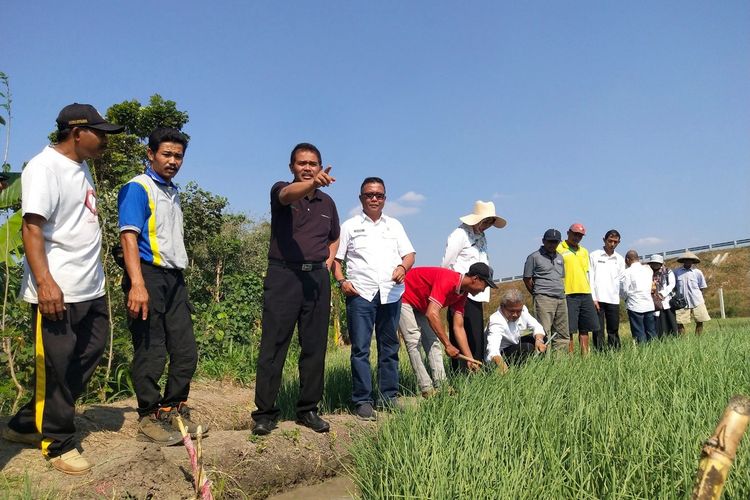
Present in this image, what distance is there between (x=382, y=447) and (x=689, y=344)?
423 centimetres

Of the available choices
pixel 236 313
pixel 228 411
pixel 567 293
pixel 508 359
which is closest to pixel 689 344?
pixel 567 293

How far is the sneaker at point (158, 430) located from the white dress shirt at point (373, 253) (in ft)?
5.14

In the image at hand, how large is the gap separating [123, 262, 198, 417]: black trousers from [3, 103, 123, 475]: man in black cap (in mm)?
290

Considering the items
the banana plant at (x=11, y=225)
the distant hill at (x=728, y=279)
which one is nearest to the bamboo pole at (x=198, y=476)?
the banana plant at (x=11, y=225)

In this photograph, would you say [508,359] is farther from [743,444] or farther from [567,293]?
[743,444]

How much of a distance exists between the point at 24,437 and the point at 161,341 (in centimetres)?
81

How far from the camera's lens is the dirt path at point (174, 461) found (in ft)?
8.46

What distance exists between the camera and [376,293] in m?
4.17

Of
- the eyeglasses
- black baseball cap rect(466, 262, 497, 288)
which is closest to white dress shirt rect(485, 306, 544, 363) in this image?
black baseball cap rect(466, 262, 497, 288)

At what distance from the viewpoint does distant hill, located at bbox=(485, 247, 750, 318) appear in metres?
18.1

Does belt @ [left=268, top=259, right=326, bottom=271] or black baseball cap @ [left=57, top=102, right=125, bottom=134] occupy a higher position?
black baseball cap @ [left=57, top=102, right=125, bottom=134]

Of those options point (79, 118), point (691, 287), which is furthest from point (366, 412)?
point (691, 287)

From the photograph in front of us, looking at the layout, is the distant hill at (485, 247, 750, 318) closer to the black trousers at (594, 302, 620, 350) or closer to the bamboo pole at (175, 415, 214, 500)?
the black trousers at (594, 302, 620, 350)

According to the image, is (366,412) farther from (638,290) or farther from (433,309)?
(638,290)
